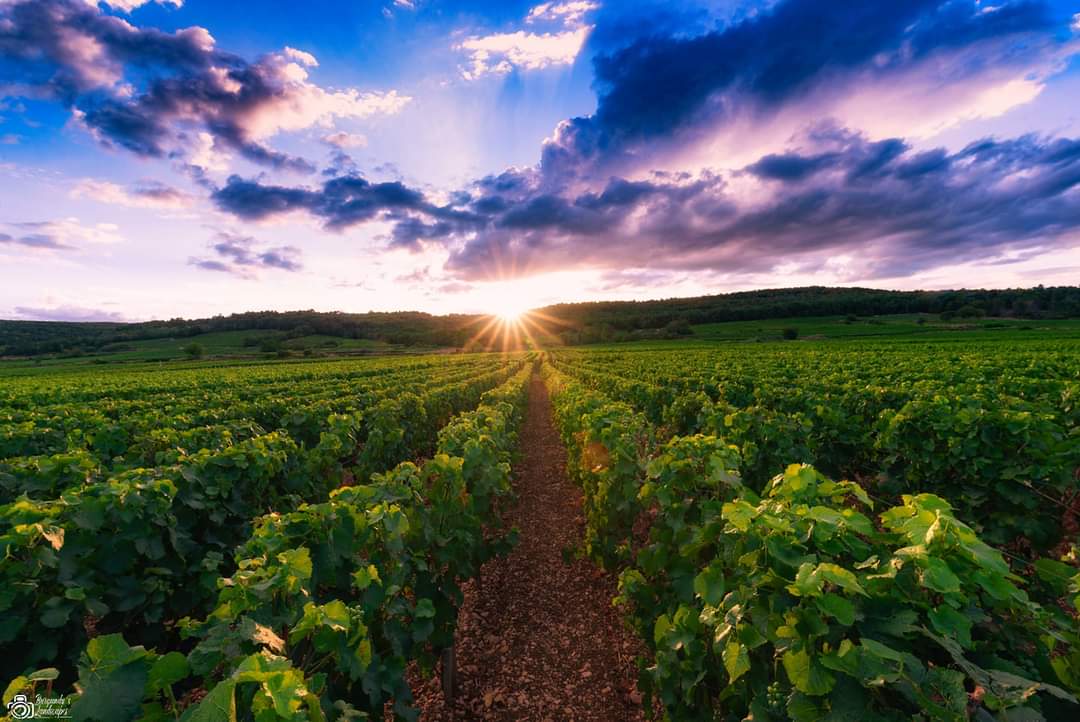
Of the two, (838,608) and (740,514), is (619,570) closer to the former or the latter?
(740,514)

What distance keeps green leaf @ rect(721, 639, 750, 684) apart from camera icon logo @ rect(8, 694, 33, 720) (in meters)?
2.92

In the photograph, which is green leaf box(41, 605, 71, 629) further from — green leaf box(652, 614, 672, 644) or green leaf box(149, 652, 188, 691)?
green leaf box(652, 614, 672, 644)

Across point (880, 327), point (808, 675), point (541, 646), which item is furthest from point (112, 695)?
point (880, 327)

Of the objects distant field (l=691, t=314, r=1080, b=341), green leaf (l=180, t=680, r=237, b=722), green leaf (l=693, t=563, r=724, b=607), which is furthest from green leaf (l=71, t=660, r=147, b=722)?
distant field (l=691, t=314, r=1080, b=341)

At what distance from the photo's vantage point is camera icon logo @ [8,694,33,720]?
5.67 feet

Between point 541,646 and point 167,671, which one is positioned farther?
point 541,646

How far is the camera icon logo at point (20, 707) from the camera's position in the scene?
1.73 meters

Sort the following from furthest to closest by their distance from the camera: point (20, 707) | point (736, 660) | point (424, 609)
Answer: point (424, 609) < point (736, 660) < point (20, 707)

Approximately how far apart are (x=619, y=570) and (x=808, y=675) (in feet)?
16.4

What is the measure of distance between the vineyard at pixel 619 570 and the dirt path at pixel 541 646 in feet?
0.30

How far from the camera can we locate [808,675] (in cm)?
198

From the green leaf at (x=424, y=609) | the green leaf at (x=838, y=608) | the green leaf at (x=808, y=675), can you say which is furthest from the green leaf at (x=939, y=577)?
the green leaf at (x=424, y=609)

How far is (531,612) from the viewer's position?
20.6 ft

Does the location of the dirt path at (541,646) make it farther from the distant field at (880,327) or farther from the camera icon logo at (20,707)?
the distant field at (880,327)
